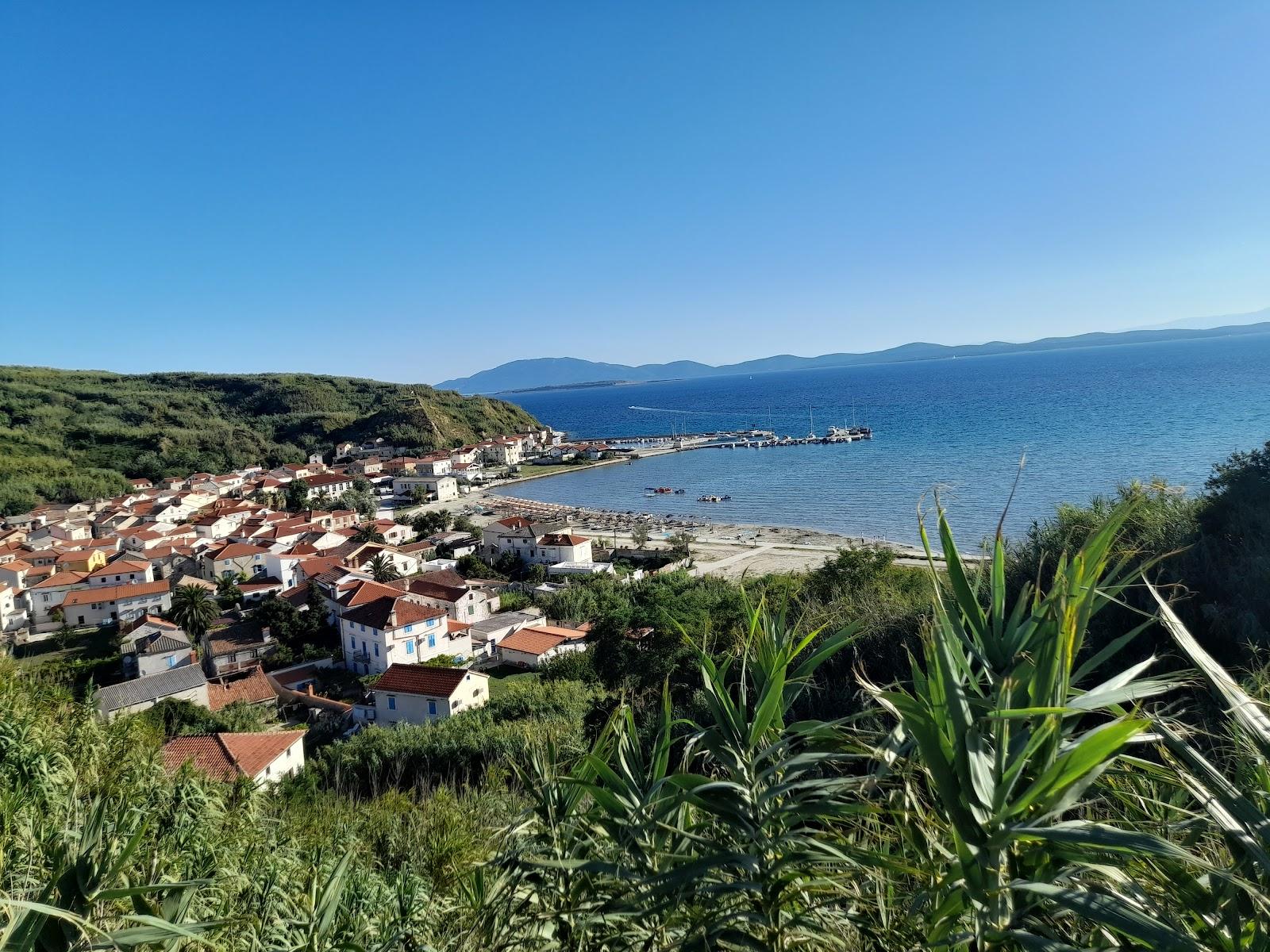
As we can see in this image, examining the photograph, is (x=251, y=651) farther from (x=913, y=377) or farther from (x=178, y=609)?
(x=913, y=377)

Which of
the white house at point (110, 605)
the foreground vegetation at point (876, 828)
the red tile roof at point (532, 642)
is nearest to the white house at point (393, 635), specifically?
the red tile roof at point (532, 642)

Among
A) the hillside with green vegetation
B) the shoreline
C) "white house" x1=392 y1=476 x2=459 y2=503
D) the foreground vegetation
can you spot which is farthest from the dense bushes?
the hillside with green vegetation

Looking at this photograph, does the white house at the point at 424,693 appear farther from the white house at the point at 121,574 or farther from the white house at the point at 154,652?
the white house at the point at 121,574

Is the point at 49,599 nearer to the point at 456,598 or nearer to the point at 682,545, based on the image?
the point at 456,598

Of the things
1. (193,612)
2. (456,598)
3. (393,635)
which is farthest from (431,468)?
(393,635)

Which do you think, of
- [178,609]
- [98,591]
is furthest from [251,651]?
[98,591]

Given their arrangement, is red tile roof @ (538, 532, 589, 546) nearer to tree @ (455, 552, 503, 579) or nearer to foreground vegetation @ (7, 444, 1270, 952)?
tree @ (455, 552, 503, 579)
